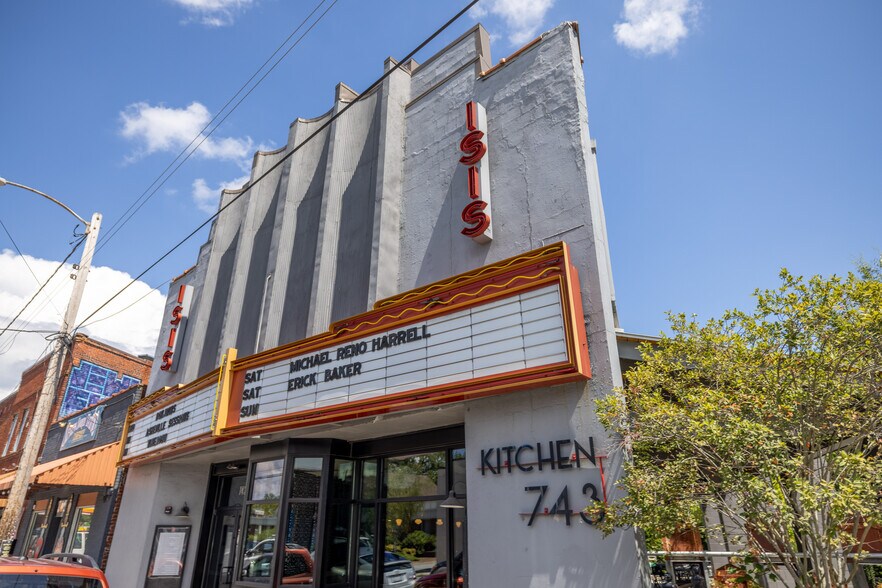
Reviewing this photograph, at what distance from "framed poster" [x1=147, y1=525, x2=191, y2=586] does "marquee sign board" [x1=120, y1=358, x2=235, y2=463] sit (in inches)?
79.5

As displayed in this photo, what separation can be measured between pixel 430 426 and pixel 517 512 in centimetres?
305

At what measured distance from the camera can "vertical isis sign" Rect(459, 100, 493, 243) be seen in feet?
29.2

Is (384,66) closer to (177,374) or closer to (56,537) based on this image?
(177,374)

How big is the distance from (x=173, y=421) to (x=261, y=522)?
427 centimetres

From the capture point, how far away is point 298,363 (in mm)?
9836

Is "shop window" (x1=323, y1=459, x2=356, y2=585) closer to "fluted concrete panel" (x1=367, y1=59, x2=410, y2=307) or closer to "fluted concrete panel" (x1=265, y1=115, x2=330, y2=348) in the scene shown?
"fluted concrete panel" (x1=265, y1=115, x2=330, y2=348)

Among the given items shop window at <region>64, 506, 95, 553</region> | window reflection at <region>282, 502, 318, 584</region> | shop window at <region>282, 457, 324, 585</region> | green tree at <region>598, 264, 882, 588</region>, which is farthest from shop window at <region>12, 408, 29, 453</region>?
green tree at <region>598, 264, 882, 588</region>

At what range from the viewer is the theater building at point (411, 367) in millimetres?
6824

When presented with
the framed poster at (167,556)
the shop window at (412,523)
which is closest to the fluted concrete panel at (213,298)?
the framed poster at (167,556)

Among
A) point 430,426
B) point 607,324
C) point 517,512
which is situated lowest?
point 517,512

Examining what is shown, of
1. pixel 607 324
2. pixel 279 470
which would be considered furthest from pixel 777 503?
pixel 279 470

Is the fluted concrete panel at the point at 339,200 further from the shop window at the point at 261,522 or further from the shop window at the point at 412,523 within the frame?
the shop window at the point at 412,523

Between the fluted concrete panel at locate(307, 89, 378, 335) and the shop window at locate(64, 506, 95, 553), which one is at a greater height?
the fluted concrete panel at locate(307, 89, 378, 335)

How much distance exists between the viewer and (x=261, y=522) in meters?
10.5
